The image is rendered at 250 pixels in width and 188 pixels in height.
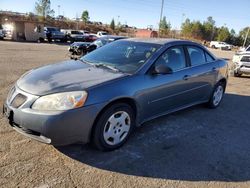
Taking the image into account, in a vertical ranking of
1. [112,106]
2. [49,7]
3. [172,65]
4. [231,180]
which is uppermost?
[49,7]

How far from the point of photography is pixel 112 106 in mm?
3383

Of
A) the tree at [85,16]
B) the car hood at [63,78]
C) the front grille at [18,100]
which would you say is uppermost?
the tree at [85,16]

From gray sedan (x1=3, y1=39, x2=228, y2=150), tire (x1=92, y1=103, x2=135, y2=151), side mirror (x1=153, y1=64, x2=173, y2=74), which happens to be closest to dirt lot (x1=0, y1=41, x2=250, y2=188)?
tire (x1=92, y1=103, x2=135, y2=151)

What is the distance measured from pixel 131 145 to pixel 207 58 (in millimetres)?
2812

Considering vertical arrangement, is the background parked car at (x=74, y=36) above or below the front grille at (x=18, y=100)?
above

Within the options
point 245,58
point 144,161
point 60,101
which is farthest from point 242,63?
point 60,101

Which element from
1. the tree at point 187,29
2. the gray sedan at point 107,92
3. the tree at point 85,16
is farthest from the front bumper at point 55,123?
the tree at point 85,16

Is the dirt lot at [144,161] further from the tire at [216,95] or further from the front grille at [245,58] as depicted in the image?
the front grille at [245,58]

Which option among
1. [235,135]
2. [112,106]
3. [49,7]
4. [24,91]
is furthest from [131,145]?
[49,7]

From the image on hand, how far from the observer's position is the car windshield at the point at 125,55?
402 cm

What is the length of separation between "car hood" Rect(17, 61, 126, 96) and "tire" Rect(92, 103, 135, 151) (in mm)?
435

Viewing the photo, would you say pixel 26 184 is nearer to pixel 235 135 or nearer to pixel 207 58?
pixel 235 135

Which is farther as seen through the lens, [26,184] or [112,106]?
[112,106]

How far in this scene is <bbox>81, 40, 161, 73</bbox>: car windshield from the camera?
4.02 meters
